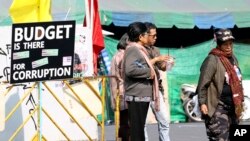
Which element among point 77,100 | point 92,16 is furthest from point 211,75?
point 92,16

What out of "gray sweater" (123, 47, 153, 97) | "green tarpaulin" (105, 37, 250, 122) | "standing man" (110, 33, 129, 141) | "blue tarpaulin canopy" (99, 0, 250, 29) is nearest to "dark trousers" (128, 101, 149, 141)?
"gray sweater" (123, 47, 153, 97)

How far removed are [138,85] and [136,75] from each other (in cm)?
16

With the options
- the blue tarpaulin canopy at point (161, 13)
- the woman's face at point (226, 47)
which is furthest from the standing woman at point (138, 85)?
the blue tarpaulin canopy at point (161, 13)

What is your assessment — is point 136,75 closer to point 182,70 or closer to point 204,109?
point 204,109

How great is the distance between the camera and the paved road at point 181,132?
14305mm

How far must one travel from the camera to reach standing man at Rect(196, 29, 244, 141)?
26.5 feet

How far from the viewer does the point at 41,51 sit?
875 centimetres

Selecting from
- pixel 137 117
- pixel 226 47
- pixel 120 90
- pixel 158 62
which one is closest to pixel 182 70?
pixel 120 90

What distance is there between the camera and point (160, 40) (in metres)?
19.5

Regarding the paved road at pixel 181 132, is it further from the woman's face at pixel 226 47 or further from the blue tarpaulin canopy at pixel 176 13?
the woman's face at pixel 226 47

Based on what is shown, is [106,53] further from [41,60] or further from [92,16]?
[41,60]

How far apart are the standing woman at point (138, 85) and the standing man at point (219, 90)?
111 cm

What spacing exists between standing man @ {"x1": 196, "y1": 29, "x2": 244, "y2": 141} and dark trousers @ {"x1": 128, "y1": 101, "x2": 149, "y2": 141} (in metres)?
1.19

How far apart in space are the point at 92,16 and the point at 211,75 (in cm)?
408
